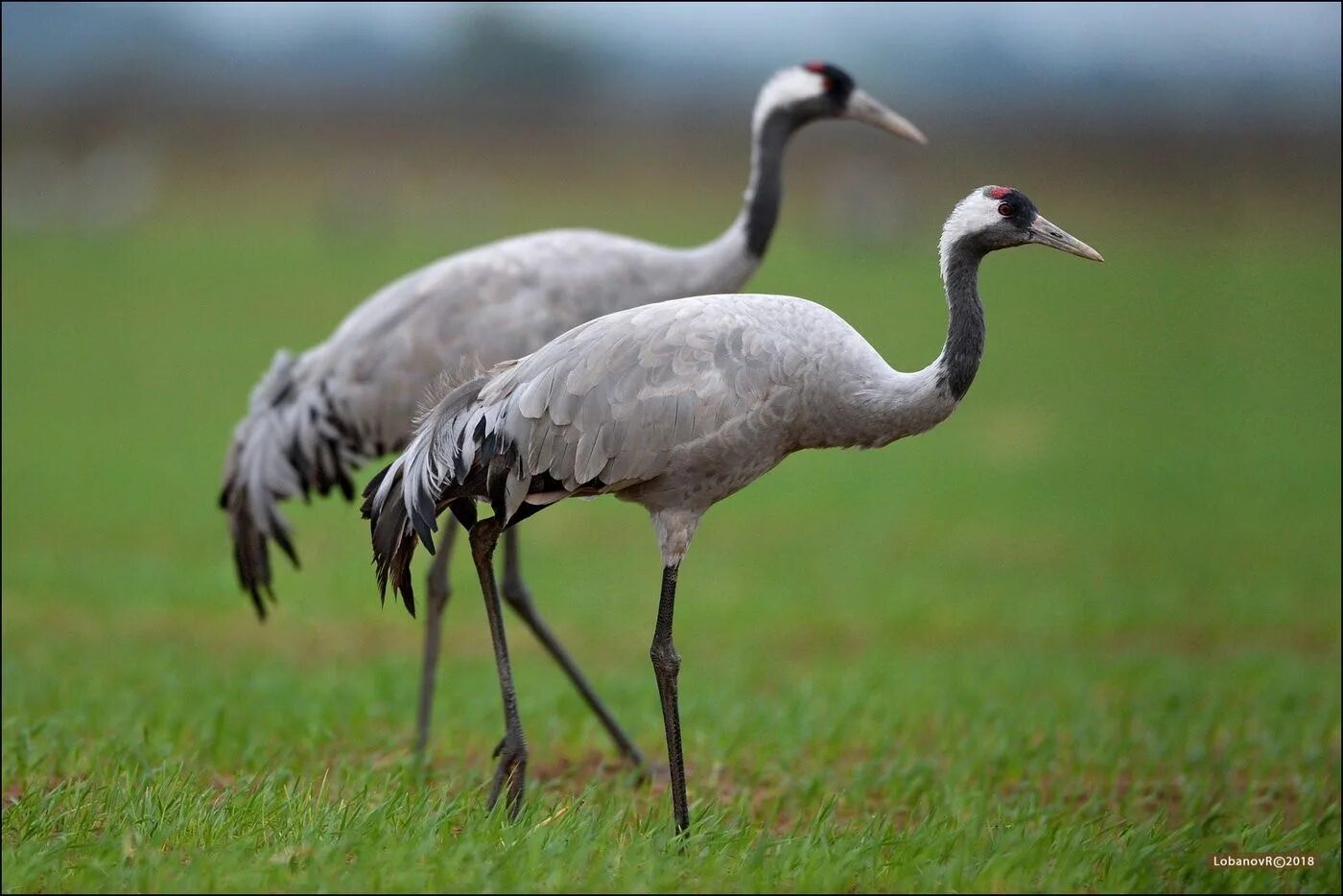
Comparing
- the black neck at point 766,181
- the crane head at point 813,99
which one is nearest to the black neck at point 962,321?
the black neck at point 766,181

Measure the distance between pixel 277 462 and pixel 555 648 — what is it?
4.52 ft

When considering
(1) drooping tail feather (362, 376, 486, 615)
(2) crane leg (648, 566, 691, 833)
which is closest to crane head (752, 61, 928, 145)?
(1) drooping tail feather (362, 376, 486, 615)

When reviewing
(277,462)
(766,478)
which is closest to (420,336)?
(277,462)

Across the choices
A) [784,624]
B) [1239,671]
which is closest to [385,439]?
[784,624]

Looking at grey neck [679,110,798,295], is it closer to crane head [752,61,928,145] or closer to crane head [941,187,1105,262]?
crane head [752,61,928,145]

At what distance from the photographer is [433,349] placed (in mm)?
5871

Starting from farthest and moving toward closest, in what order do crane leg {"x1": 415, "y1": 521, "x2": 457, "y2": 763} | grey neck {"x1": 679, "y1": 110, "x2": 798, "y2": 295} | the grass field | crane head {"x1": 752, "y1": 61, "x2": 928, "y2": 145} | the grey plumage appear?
1. crane head {"x1": 752, "y1": 61, "x2": 928, "y2": 145}
2. grey neck {"x1": 679, "y1": 110, "x2": 798, "y2": 295}
3. crane leg {"x1": 415, "y1": 521, "x2": 457, "y2": 763}
4. the grey plumage
5. the grass field

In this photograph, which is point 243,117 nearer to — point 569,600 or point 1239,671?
point 569,600

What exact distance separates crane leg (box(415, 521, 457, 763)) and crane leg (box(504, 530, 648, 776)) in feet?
0.83

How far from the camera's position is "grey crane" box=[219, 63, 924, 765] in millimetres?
5879

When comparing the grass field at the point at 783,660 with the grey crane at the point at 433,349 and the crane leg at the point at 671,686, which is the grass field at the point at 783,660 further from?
the grey crane at the point at 433,349

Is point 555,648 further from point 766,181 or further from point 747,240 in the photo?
point 766,181

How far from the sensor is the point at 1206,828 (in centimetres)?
493

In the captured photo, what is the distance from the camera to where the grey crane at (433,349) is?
5.88m
